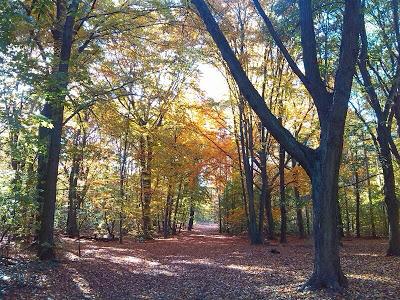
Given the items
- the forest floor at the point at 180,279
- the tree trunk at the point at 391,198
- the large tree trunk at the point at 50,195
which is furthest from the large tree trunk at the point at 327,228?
the large tree trunk at the point at 50,195

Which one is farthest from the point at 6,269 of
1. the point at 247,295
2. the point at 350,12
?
the point at 350,12

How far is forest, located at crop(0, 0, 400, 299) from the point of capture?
740 cm

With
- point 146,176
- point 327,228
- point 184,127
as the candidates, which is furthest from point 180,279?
point 146,176

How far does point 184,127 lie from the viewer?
23047mm

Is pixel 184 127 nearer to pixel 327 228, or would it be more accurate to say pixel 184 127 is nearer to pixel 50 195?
pixel 50 195

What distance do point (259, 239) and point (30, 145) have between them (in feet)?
46.4

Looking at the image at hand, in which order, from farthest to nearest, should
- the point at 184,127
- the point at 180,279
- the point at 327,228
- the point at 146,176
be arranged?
the point at 146,176 < the point at 184,127 < the point at 180,279 < the point at 327,228

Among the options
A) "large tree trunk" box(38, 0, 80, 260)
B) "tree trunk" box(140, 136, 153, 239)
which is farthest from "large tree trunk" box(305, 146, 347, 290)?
"tree trunk" box(140, 136, 153, 239)

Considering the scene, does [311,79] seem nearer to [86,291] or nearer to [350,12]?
[350,12]

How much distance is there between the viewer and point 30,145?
909 cm

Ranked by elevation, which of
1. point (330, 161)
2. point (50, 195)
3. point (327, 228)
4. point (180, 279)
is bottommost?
point (180, 279)

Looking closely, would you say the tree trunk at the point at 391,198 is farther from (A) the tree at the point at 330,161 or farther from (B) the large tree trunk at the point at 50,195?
(B) the large tree trunk at the point at 50,195

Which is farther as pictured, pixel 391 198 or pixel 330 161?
pixel 391 198

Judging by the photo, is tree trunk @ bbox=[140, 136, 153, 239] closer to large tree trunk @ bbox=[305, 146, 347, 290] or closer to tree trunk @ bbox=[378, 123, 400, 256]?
tree trunk @ bbox=[378, 123, 400, 256]
